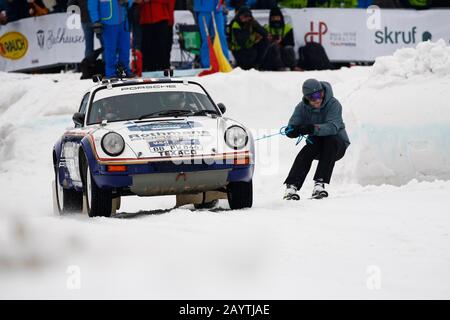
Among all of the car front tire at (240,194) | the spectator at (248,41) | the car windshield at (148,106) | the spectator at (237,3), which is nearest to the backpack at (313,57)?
the spectator at (248,41)

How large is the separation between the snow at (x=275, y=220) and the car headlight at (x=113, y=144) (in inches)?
26.3

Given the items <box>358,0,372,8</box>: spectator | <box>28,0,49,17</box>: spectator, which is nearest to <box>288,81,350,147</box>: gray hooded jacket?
<box>28,0,49,17</box>: spectator

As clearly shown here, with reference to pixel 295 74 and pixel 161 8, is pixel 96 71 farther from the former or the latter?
pixel 295 74

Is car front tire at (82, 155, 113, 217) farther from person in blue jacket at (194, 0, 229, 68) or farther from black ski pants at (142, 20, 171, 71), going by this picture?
person in blue jacket at (194, 0, 229, 68)

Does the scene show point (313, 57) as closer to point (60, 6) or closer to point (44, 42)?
point (60, 6)

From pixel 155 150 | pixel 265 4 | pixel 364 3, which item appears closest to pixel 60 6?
pixel 265 4

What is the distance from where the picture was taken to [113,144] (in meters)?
11.4

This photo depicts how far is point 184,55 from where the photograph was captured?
22.1m

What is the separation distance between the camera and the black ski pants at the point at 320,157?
13.2 metres

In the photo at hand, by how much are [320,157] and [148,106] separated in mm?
2110

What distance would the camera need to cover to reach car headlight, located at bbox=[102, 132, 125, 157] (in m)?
11.4

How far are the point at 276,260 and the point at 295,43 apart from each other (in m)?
14.0

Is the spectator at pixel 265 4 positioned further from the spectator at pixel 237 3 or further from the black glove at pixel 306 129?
the black glove at pixel 306 129
